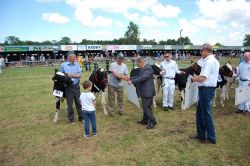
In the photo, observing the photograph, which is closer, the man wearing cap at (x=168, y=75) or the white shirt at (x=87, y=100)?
the white shirt at (x=87, y=100)

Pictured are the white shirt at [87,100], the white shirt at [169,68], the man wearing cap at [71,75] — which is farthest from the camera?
the white shirt at [169,68]

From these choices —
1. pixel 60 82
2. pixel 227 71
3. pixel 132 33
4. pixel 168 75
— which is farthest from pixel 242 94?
pixel 132 33

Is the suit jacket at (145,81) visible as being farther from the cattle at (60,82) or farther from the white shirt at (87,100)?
the cattle at (60,82)

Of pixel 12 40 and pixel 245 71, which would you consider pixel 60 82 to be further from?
pixel 12 40

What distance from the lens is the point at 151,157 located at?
19.3ft

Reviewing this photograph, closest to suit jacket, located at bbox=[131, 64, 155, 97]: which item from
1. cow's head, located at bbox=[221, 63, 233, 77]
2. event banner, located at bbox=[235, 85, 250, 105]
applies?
event banner, located at bbox=[235, 85, 250, 105]

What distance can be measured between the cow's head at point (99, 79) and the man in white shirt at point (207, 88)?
3.93 meters

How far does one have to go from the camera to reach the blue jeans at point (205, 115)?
6.45 meters

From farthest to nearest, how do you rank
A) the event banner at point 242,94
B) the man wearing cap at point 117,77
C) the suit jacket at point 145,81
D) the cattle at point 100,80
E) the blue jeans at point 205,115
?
the cattle at point 100,80 → the man wearing cap at point 117,77 → the event banner at point 242,94 → the suit jacket at point 145,81 → the blue jeans at point 205,115

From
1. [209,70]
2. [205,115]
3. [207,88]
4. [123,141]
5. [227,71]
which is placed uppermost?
[209,70]

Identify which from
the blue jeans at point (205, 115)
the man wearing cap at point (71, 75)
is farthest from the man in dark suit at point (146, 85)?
the man wearing cap at point (71, 75)

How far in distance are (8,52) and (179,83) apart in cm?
4161

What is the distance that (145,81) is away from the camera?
7.79 metres

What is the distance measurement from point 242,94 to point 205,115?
2.75 meters
